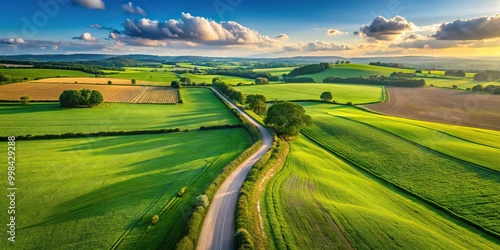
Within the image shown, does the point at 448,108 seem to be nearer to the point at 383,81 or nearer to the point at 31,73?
A: the point at 383,81

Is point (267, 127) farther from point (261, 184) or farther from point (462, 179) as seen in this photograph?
point (462, 179)

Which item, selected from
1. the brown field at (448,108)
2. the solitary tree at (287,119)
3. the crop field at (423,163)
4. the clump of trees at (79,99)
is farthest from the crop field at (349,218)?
the clump of trees at (79,99)

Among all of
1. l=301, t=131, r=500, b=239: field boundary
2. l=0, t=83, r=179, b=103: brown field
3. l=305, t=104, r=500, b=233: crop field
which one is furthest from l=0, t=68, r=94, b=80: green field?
l=301, t=131, r=500, b=239: field boundary

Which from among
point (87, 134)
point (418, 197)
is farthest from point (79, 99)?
point (418, 197)

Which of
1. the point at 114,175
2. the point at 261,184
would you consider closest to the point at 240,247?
the point at 261,184

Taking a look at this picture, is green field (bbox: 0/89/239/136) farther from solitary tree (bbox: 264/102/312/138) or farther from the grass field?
solitary tree (bbox: 264/102/312/138)

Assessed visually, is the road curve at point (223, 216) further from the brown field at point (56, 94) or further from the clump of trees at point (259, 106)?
the brown field at point (56, 94)
